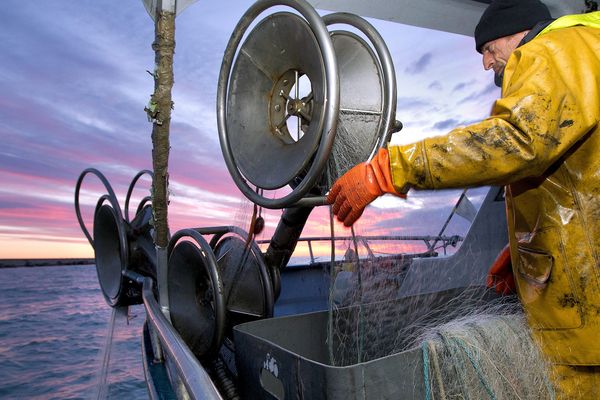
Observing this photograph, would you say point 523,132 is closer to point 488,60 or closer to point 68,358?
point 488,60

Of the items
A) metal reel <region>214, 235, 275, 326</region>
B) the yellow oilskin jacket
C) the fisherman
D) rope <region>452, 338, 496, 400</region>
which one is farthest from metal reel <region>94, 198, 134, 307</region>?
the yellow oilskin jacket

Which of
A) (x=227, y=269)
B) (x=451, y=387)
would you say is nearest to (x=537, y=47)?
(x=451, y=387)

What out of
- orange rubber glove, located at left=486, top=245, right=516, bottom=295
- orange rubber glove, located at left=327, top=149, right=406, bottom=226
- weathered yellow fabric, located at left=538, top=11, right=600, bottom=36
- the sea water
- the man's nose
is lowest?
the sea water

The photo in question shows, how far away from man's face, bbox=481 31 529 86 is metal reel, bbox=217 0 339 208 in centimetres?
67

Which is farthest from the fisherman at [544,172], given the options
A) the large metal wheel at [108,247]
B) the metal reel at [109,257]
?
the metal reel at [109,257]

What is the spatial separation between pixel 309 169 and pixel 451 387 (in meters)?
1.06

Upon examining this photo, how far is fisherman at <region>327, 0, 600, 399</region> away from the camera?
1.17 meters

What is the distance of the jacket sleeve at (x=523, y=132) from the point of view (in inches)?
45.6

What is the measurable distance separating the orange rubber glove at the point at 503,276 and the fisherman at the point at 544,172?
23.9 inches

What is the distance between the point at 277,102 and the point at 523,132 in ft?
5.06

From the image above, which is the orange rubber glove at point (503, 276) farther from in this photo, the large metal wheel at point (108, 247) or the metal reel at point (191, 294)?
the large metal wheel at point (108, 247)

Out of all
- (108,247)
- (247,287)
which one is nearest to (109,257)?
(108,247)

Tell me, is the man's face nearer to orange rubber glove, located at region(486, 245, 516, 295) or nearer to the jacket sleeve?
the jacket sleeve

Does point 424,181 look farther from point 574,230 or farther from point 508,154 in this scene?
point 574,230
